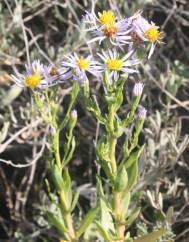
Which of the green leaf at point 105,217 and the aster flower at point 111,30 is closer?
the aster flower at point 111,30

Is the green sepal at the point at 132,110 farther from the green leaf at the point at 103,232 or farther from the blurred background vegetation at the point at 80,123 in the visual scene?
the blurred background vegetation at the point at 80,123

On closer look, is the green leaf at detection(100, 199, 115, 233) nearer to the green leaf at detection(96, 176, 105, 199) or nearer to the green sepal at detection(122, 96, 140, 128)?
the green leaf at detection(96, 176, 105, 199)

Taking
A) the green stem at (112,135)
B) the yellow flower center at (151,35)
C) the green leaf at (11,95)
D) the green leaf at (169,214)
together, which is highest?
the yellow flower center at (151,35)

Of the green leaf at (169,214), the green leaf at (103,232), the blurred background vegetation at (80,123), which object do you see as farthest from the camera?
the blurred background vegetation at (80,123)

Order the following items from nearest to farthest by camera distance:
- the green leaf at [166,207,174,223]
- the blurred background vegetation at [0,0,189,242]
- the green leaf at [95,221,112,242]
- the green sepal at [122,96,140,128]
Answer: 1. the green sepal at [122,96,140,128]
2. the green leaf at [95,221,112,242]
3. the green leaf at [166,207,174,223]
4. the blurred background vegetation at [0,0,189,242]

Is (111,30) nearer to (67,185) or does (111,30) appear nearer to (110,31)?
(110,31)

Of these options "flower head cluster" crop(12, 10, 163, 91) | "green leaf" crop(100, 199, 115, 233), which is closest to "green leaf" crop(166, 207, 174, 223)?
"green leaf" crop(100, 199, 115, 233)

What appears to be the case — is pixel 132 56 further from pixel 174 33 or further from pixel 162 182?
pixel 174 33

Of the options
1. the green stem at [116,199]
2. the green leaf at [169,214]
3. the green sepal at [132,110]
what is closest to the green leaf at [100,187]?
the green stem at [116,199]
